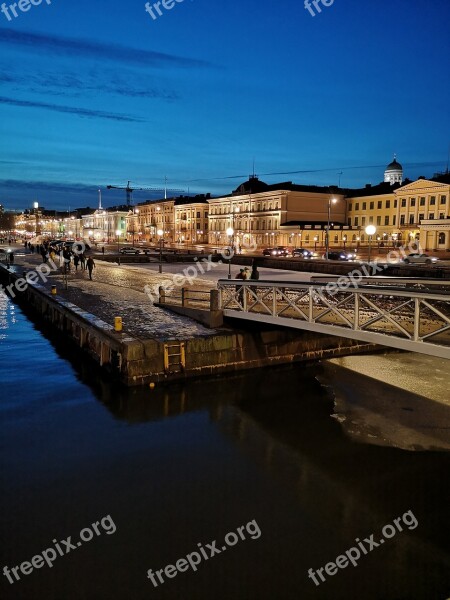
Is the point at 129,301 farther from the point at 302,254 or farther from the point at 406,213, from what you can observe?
the point at 406,213

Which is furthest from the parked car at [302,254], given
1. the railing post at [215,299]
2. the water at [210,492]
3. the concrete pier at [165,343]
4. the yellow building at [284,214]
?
the water at [210,492]

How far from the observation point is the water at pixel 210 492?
7812mm

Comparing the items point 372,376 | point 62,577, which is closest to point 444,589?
point 62,577

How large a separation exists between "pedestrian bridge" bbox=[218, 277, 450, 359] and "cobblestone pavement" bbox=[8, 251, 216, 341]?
2.12m

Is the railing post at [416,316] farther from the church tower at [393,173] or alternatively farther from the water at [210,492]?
the church tower at [393,173]

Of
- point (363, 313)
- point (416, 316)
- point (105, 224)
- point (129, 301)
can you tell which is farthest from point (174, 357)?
point (105, 224)

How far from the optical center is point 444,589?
296 inches

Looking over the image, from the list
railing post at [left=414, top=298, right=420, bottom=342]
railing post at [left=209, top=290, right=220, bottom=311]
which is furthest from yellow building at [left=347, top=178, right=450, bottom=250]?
railing post at [left=414, top=298, right=420, bottom=342]

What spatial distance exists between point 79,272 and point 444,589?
36762 mm

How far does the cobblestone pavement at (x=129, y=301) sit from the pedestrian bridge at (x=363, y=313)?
6.95 ft

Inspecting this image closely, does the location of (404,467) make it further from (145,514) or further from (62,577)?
(62,577)

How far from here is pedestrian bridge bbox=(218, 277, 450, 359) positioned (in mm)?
11367

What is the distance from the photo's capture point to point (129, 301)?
2470 centimetres

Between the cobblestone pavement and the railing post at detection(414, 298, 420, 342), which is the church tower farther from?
the railing post at detection(414, 298, 420, 342)
